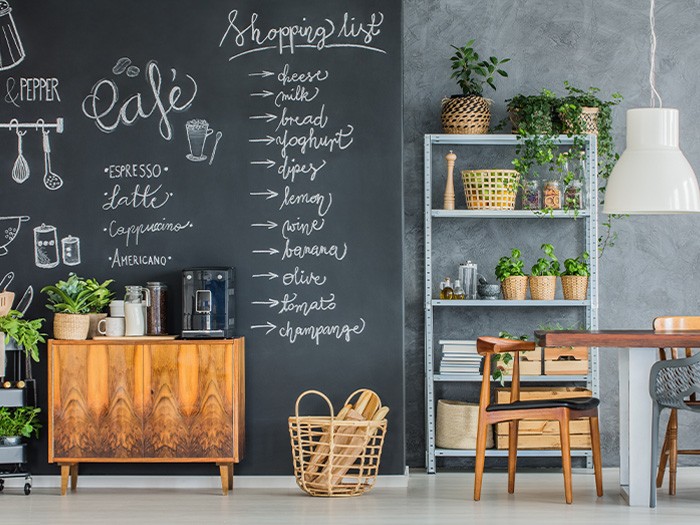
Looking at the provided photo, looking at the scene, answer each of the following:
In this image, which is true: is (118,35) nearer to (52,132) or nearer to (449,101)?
(52,132)

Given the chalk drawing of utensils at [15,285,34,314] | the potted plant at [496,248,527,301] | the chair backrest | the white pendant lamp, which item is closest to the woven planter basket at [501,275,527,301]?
the potted plant at [496,248,527,301]

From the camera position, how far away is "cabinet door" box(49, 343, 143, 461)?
201 inches

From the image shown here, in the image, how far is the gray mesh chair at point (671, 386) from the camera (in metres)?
4.46

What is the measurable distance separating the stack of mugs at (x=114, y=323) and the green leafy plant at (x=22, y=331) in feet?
1.09

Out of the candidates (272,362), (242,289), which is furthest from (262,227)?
(272,362)

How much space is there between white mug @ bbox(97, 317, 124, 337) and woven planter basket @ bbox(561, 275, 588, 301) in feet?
8.35

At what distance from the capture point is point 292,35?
553 centimetres

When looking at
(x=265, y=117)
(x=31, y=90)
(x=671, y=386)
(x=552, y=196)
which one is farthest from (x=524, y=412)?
(x=31, y=90)

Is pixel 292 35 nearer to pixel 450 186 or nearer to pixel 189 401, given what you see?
pixel 450 186

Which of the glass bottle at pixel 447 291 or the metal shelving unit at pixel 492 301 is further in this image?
the glass bottle at pixel 447 291

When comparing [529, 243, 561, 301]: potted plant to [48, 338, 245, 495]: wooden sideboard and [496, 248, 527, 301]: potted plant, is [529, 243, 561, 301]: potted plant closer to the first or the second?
[496, 248, 527, 301]: potted plant

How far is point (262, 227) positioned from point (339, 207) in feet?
1.44

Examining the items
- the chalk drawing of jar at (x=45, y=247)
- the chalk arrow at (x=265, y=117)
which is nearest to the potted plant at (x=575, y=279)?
the chalk arrow at (x=265, y=117)

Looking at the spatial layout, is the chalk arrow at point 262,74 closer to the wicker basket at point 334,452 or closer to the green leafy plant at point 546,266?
the wicker basket at point 334,452
